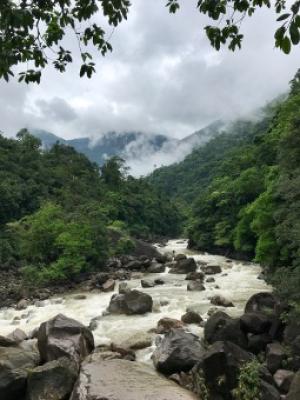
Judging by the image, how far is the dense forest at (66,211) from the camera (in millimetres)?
28750

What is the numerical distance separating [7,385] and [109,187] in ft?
189

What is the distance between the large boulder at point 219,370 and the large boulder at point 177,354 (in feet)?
2.40

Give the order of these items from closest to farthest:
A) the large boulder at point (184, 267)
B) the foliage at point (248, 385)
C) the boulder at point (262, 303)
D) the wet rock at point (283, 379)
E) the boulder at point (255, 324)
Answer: the foliage at point (248, 385) < the wet rock at point (283, 379) < the boulder at point (255, 324) < the boulder at point (262, 303) < the large boulder at point (184, 267)

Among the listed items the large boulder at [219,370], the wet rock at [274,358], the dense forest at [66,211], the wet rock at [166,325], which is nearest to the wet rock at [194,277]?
the dense forest at [66,211]

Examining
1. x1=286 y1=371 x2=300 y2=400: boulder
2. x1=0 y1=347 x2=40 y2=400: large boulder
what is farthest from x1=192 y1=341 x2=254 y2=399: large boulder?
x1=0 y1=347 x2=40 y2=400: large boulder

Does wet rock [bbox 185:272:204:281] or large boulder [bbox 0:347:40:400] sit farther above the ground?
wet rock [bbox 185:272:204:281]

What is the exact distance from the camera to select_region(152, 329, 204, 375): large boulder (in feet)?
38.3

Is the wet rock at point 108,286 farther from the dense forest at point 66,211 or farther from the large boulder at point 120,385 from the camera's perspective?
the large boulder at point 120,385

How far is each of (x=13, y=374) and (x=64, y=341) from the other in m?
2.07

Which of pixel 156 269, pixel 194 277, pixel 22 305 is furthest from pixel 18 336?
pixel 156 269

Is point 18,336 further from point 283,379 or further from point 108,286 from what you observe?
point 108,286

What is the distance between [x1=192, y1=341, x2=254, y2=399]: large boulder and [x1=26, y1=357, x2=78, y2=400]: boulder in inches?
120

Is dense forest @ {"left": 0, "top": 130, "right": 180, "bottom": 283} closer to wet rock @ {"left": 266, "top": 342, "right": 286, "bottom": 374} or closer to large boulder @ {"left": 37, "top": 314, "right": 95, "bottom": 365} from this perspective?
large boulder @ {"left": 37, "top": 314, "right": 95, "bottom": 365}

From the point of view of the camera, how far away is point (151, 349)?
13.5 meters
